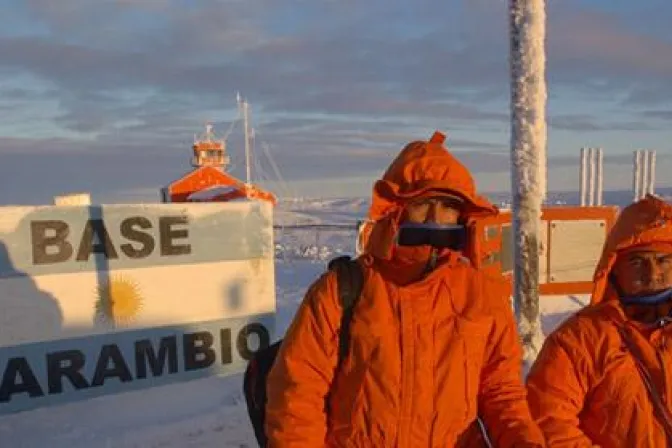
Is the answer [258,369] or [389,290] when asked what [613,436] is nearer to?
[389,290]

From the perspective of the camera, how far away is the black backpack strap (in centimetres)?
239

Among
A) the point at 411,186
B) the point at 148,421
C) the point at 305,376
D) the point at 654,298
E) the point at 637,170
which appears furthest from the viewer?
the point at 637,170

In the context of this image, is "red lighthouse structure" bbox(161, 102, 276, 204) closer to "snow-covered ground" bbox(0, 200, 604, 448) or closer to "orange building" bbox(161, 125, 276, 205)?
"orange building" bbox(161, 125, 276, 205)

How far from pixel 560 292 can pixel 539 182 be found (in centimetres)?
532

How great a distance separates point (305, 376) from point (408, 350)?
13.7 inches

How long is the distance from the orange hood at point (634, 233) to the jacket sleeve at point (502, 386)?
0.55 meters

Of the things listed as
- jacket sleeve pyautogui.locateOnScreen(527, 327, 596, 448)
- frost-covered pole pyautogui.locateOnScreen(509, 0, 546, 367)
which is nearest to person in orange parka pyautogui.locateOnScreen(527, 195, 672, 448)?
jacket sleeve pyautogui.locateOnScreen(527, 327, 596, 448)

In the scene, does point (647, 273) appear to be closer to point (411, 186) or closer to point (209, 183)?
point (411, 186)

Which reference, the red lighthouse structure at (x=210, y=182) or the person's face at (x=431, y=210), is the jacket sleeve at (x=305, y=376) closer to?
the person's face at (x=431, y=210)

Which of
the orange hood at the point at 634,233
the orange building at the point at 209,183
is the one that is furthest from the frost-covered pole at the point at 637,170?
the orange hood at the point at 634,233

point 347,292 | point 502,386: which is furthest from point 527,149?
point 347,292

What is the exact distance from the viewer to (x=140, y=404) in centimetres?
620

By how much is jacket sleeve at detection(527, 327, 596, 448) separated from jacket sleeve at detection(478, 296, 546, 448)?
0.12 meters

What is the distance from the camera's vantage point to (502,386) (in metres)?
2.50
